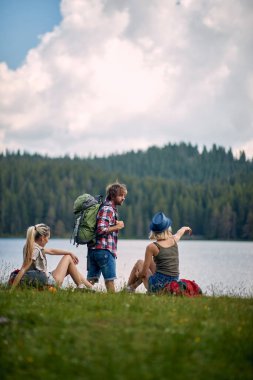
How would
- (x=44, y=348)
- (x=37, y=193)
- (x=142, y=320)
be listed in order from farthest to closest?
1. (x=37, y=193)
2. (x=142, y=320)
3. (x=44, y=348)

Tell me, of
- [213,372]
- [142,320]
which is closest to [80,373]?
[213,372]

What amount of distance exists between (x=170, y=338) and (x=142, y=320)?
0.91m

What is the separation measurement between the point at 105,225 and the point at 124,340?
17.0 ft

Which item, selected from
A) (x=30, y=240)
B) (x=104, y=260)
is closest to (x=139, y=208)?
(x=104, y=260)

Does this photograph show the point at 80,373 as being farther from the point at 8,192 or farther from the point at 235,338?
the point at 8,192

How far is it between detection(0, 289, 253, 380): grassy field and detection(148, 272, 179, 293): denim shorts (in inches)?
82.2

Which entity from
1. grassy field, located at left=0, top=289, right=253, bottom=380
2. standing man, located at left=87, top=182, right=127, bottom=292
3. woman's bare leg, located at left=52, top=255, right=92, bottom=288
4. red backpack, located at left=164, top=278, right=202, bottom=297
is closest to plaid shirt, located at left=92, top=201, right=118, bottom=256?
standing man, located at left=87, top=182, right=127, bottom=292

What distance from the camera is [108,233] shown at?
12.3 meters

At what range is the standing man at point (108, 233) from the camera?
483 inches

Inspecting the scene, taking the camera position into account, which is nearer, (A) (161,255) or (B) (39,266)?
(A) (161,255)

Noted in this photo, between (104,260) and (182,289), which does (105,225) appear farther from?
(182,289)

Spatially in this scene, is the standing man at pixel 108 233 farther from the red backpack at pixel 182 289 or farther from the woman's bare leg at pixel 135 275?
the red backpack at pixel 182 289

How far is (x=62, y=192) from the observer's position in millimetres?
183875

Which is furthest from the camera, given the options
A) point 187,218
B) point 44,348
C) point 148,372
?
point 187,218
